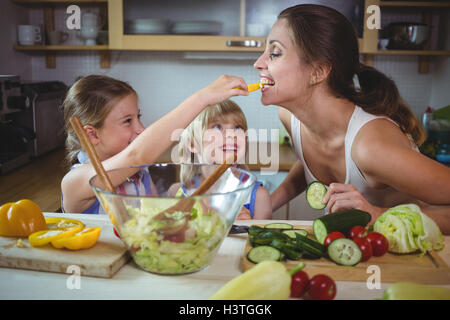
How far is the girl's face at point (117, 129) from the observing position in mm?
1522

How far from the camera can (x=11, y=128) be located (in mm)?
2184

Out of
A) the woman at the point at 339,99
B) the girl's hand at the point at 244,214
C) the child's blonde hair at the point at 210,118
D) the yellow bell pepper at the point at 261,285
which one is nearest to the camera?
the yellow bell pepper at the point at 261,285

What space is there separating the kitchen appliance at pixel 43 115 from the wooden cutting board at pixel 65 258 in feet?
5.12

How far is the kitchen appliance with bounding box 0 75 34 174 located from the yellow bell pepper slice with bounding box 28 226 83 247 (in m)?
1.50

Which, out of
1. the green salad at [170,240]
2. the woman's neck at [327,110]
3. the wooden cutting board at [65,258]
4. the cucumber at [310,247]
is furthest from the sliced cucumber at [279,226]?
the woman's neck at [327,110]

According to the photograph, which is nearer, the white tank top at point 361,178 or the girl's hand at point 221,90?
the girl's hand at point 221,90

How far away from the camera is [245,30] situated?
8.65ft

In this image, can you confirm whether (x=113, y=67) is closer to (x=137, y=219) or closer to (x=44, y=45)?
(x=44, y=45)

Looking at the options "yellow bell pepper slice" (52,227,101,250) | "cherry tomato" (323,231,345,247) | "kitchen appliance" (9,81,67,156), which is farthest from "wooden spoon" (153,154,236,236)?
"kitchen appliance" (9,81,67,156)

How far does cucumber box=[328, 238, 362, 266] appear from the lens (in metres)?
0.81

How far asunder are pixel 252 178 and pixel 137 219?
0.26 metres

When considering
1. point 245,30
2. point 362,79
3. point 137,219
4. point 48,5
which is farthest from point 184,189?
point 48,5

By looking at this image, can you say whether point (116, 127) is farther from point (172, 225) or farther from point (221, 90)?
point (172, 225)

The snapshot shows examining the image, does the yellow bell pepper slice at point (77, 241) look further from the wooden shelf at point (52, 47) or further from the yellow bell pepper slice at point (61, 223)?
the wooden shelf at point (52, 47)
